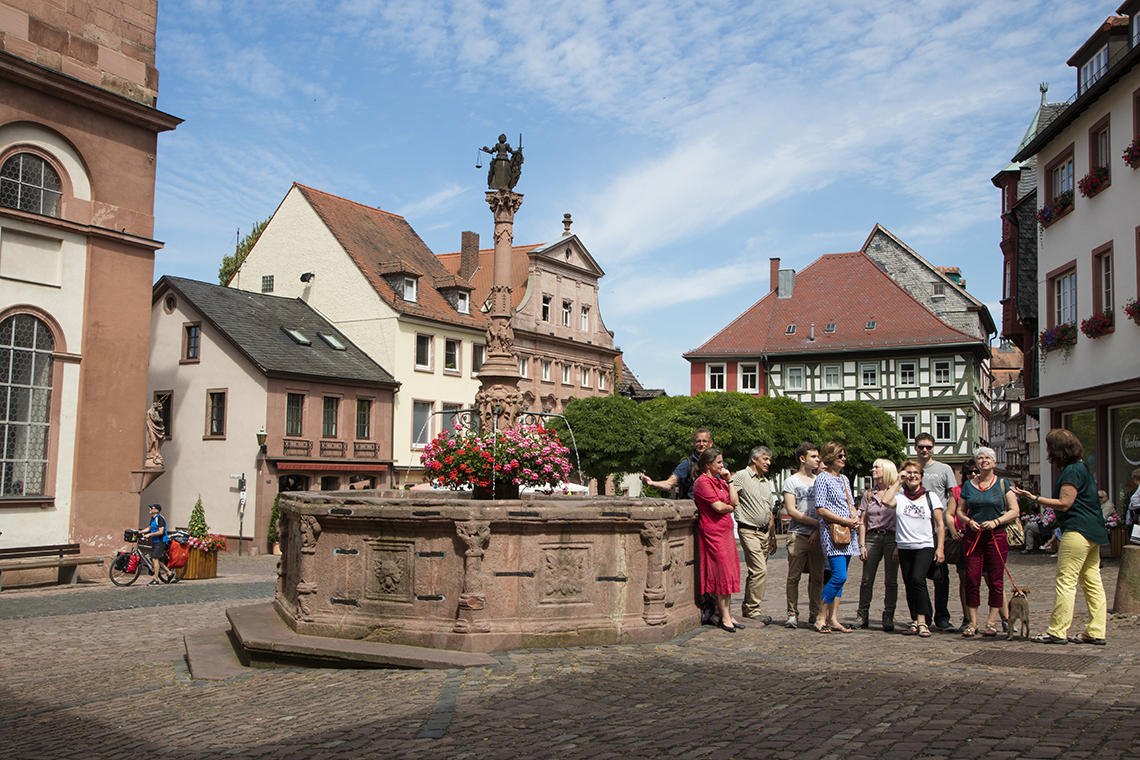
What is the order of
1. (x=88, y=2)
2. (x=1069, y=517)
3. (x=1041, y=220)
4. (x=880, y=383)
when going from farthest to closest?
(x=880, y=383)
(x=1041, y=220)
(x=88, y=2)
(x=1069, y=517)

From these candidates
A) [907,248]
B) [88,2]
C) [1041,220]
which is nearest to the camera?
[88,2]

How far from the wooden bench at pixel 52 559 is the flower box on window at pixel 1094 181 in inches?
830

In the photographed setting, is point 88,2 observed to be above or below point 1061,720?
above

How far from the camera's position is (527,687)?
22.1ft

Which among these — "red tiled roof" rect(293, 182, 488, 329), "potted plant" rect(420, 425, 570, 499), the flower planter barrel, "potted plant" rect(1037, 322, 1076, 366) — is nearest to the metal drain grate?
"potted plant" rect(420, 425, 570, 499)

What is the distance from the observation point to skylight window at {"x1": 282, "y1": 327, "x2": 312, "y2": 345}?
117 ft

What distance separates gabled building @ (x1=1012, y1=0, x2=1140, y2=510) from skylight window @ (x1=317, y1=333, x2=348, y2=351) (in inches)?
942

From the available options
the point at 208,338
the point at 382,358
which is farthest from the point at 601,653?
the point at 382,358

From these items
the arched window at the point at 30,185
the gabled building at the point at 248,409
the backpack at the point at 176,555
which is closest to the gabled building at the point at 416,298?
the gabled building at the point at 248,409

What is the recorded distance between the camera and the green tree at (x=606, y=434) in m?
36.8

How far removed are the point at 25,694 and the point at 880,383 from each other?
161 ft

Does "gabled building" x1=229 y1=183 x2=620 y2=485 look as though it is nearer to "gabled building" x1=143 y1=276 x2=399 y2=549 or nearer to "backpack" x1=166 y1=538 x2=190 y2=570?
"gabled building" x1=143 y1=276 x2=399 y2=549

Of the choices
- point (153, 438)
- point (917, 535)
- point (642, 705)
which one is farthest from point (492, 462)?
point (153, 438)

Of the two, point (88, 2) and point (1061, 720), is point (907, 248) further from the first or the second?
point (1061, 720)
